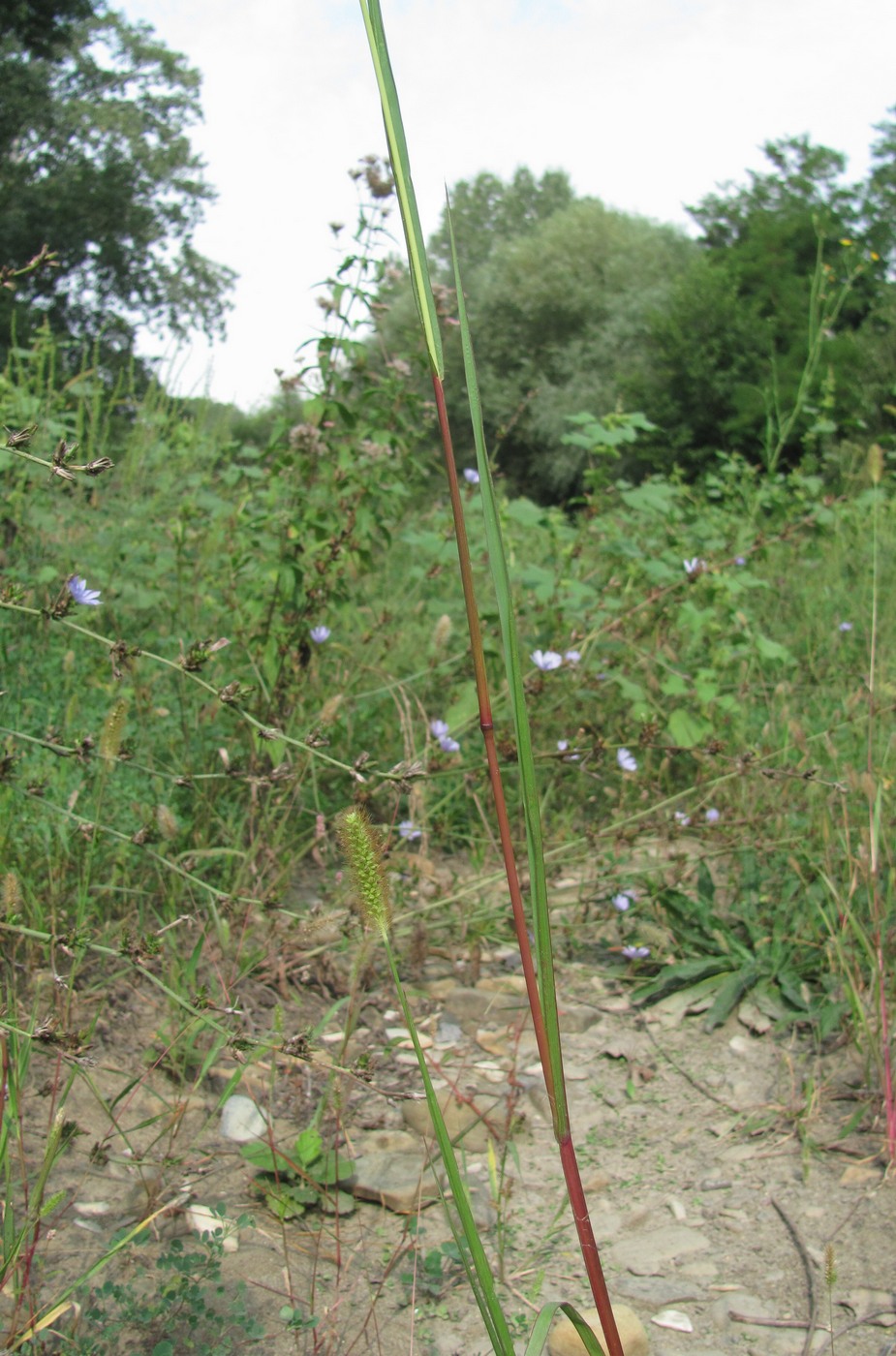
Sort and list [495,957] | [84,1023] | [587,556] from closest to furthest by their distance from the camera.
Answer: [84,1023] < [495,957] < [587,556]

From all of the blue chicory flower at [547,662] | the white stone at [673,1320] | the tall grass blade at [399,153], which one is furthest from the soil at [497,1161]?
the tall grass blade at [399,153]

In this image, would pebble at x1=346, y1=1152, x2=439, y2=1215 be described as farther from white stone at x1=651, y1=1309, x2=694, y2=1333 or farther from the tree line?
the tree line

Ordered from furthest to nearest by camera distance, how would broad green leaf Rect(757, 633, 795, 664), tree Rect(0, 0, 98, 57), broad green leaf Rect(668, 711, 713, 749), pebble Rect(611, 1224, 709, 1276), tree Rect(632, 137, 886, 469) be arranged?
tree Rect(0, 0, 98, 57), tree Rect(632, 137, 886, 469), broad green leaf Rect(757, 633, 795, 664), broad green leaf Rect(668, 711, 713, 749), pebble Rect(611, 1224, 709, 1276)

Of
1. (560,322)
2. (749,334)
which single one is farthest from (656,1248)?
(560,322)

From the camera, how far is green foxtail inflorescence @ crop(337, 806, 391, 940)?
0.68m

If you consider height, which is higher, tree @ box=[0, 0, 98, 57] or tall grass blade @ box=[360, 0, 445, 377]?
tree @ box=[0, 0, 98, 57]

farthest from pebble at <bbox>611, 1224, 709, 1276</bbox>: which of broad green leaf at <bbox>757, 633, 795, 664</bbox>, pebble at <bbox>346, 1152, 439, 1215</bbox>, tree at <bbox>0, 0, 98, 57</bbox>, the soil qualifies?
tree at <bbox>0, 0, 98, 57</bbox>

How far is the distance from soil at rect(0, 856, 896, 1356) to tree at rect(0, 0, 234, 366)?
18102 mm

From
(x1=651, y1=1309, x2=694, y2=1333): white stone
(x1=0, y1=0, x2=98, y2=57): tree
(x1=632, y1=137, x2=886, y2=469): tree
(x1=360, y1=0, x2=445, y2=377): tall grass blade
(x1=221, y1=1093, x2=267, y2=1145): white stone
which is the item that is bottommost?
(x1=221, y1=1093, x2=267, y2=1145): white stone

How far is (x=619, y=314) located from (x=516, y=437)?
3464 millimetres

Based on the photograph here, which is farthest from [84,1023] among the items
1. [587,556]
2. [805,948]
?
[587,556]

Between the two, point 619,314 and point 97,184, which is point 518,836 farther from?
point 97,184

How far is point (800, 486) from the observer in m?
6.15

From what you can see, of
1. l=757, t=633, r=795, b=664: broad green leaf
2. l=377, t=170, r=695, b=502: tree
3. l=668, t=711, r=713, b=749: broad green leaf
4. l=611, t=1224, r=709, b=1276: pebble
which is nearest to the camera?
l=611, t=1224, r=709, b=1276: pebble
